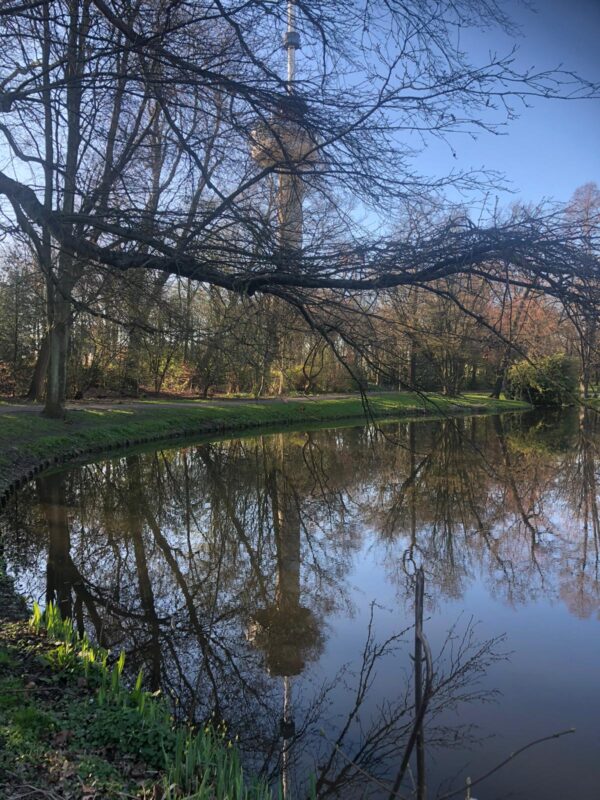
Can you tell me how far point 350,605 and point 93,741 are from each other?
3.37 metres

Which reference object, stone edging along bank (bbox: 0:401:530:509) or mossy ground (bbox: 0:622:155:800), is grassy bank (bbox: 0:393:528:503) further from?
mossy ground (bbox: 0:622:155:800)

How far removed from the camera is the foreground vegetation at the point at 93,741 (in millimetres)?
2770

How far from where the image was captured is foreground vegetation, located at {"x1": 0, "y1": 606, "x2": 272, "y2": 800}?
277 centimetres

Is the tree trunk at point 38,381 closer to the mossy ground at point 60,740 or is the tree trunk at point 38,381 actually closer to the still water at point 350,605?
the still water at point 350,605

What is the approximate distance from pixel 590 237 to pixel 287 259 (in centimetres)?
148

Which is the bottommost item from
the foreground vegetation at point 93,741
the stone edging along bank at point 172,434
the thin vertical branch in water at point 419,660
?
the foreground vegetation at point 93,741

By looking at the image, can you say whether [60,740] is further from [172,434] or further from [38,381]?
[38,381]

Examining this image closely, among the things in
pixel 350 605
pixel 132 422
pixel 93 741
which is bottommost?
pixel 350 605

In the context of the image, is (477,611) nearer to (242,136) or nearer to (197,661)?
(197,661)

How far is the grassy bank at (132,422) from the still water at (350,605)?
2.25 feet

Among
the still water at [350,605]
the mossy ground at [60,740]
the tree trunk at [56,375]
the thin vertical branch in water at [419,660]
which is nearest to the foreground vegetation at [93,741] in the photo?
the mossy ground at [60,740]

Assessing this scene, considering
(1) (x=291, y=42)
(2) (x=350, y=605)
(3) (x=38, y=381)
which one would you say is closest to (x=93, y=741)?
(2) (x=350, y=605)

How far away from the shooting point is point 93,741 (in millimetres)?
3203

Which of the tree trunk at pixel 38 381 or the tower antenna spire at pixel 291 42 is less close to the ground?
the tower antenna spire at pixel 291 42
